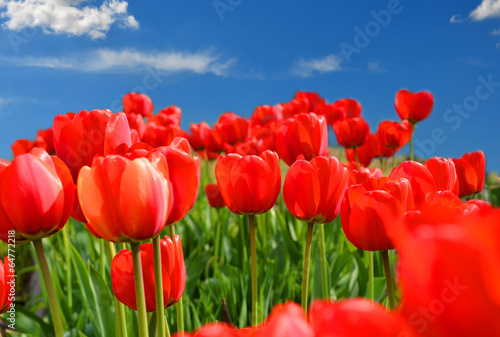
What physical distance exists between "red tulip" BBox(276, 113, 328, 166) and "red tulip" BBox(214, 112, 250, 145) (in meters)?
1.87

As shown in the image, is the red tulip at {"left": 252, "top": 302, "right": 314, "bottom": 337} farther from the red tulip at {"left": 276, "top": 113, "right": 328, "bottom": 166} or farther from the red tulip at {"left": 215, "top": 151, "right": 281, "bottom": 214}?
the red tulip at {"left": 276, "top": 113, "right": 328, "bottom": 166}

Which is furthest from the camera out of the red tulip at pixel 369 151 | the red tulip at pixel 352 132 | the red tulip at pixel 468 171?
the red tulip at pixel 369 151

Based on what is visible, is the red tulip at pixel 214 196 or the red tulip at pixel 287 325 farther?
the red tulip at pixel 214 196

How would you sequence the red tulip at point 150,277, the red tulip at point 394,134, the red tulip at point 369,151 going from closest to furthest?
the red tulip at point 150,277, the red tulip at point 394,134, the red tulip at point 369,151

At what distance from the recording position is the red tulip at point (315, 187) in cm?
141

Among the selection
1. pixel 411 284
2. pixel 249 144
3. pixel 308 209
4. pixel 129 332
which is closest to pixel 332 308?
pixel 411 284

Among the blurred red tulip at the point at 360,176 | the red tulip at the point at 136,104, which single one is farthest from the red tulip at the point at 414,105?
the blurred red tulip at the point at 360,176

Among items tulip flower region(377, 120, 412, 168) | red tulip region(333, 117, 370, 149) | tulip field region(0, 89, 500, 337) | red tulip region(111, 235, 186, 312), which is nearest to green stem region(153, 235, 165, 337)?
tulip field region(0, 89, 500, 337)

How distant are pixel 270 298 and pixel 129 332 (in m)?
1.19

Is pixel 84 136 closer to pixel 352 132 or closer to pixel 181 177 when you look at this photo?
pixel 181 177

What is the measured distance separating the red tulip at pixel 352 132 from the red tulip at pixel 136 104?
1775 mm

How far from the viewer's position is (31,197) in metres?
1.00

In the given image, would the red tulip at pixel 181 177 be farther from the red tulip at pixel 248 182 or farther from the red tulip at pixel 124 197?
the red tulip at pixel 248 182

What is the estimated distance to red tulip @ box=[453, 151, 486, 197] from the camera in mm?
2209
